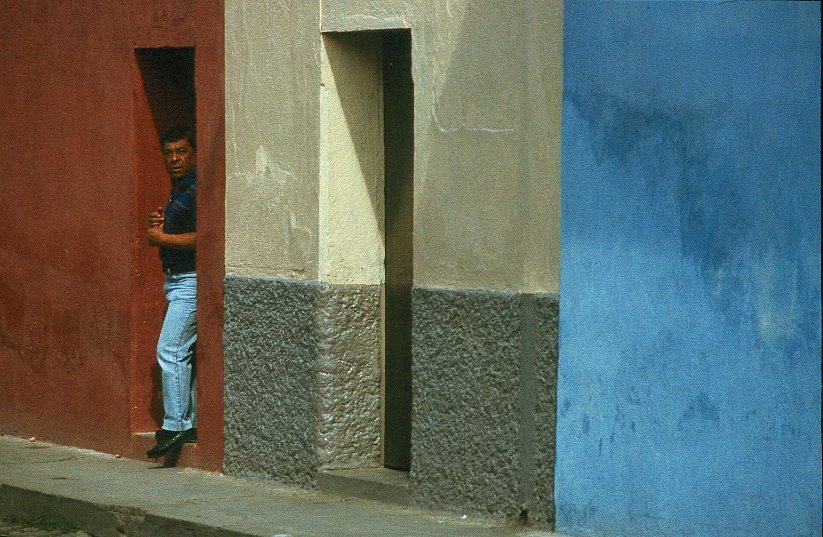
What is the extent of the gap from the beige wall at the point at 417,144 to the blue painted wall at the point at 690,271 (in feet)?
0.79

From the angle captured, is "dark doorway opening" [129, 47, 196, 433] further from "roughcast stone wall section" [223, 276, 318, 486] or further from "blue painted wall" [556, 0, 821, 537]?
"blue painted wall" [556, 0, 821, 537]

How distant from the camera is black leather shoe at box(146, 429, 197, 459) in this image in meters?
9.84

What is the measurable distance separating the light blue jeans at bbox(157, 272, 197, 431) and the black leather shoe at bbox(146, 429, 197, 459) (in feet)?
0.10

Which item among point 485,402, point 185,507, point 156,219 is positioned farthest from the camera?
point 156,219

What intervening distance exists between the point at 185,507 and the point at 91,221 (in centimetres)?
271

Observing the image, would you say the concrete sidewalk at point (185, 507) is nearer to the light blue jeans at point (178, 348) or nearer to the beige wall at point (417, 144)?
the light blue jeans at point (178, 348)

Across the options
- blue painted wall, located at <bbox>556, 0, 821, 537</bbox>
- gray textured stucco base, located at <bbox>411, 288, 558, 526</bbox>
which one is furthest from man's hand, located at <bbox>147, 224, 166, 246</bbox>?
blue painted wall, located at <bbox>556, 0, 821, 537</bbox>

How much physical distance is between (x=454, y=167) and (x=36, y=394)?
4186mm

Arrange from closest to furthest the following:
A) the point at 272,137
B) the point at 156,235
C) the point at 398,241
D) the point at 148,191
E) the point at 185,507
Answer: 1. the point at 185,507
2. the point at 398,241
3. the point at 272,137
4. the point at 156,235
5. the point at 148,191

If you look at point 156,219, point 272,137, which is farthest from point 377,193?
point 156,219

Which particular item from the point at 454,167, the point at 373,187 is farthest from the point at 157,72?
the point at 454,167

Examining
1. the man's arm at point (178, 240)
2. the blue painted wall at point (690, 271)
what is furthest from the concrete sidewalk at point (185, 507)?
the man's arm at point (178, 240)

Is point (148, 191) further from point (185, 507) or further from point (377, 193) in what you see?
point (185, 507)

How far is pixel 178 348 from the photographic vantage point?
9.90 meters
